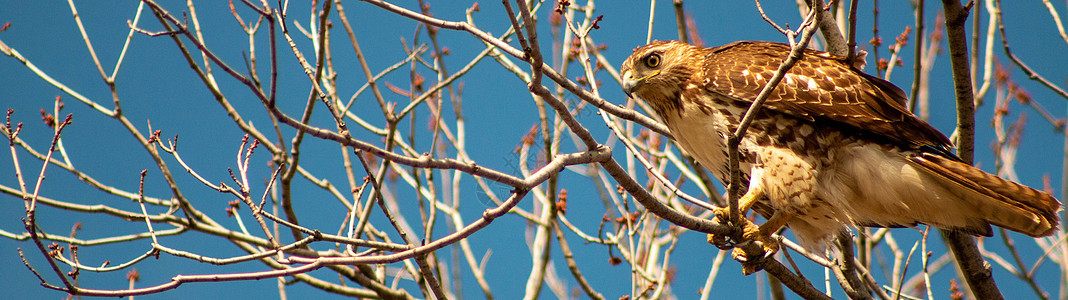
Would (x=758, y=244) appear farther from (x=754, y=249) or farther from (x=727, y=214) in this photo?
(x=727, y=214)

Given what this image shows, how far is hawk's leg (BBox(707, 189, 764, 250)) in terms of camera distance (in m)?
3.20

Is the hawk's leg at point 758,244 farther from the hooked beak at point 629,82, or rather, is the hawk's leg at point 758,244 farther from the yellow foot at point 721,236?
the hooked beak at point 629,82

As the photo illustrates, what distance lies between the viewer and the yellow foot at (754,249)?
3.26m

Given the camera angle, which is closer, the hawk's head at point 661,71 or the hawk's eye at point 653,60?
the hawk's head at point 661,71

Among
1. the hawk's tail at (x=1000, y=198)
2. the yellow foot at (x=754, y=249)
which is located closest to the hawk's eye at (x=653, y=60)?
the yellow foot at (x=754, y=249)

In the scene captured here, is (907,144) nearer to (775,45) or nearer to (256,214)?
(775,45)

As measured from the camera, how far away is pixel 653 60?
3865 millimetres

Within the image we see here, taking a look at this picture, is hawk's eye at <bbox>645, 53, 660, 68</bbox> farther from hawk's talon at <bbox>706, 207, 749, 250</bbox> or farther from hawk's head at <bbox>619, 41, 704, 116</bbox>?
hawk's talon at <bbox>706, 207, 749, 250</bbox>

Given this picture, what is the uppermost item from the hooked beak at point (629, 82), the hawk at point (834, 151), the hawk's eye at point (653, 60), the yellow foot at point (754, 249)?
the hawk's eye at point (653, 60)

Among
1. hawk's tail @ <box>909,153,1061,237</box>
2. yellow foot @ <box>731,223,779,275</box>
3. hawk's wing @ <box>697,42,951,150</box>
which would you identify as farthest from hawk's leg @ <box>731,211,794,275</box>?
hawk's tail @ <box>909,153,1061,237</box>

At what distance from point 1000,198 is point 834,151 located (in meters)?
0.66

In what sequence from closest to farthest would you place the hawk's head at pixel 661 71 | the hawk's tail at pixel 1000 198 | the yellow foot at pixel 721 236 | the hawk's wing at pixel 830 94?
the hawk's tail at pixel 1000 198 → the yellow foot at pixel 721 236 → the hawk's wing at pixel 830 94 → the hawk's head at pixel 661 71

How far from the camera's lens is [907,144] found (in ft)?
11.0

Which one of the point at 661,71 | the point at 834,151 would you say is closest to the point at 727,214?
the point at 834,151
